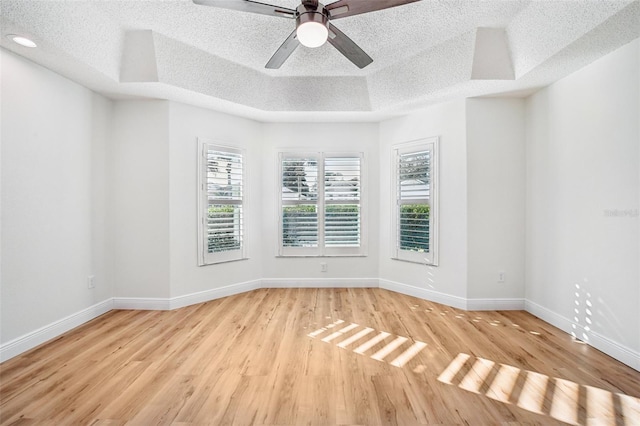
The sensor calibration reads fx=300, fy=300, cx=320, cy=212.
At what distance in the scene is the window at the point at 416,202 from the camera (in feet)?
12.9

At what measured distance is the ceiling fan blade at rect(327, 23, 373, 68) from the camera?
216 cm

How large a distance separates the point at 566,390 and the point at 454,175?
2397 millimetres

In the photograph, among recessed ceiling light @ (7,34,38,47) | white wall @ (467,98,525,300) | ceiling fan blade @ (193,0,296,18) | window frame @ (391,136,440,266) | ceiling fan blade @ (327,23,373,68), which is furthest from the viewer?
window frame @ (391,136,440,266)

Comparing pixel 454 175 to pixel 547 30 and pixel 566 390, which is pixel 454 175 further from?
pixel 566 390

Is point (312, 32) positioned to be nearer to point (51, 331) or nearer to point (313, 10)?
point (313, 10)

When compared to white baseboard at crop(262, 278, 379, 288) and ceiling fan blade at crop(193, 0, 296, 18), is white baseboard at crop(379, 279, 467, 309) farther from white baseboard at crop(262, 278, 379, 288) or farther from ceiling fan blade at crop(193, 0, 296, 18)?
ceiling fan blade at crop(193, 0, 296, 18)

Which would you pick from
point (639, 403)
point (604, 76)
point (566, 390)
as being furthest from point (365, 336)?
point (604, 76)

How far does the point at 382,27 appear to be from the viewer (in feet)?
9.24

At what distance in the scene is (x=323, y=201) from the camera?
4.53m

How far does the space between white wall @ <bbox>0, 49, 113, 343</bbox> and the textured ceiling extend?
266 millimetres

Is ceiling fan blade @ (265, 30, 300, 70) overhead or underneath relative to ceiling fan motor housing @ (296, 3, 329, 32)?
underneath

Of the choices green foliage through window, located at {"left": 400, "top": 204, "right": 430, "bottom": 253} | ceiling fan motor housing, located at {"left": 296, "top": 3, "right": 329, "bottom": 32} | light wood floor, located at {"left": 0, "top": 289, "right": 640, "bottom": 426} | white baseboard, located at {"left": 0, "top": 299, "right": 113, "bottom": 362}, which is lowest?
light wood floor, located at {"left": 0, "top": 289, "right": 640, "bottom": 426}

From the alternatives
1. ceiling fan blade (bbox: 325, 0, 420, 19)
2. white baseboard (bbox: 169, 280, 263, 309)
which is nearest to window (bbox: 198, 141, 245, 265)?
white baseboard (bbox: 169, 280, 263, 309)

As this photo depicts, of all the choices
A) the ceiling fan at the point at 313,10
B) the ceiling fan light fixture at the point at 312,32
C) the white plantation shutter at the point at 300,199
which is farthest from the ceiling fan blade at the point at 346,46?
the white plantation shutter at the point at 300,199
